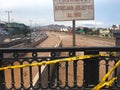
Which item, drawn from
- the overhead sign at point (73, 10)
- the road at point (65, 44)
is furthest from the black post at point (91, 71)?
the overhead sign at point (73, 10)

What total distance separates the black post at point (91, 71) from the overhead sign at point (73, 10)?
7.34ft

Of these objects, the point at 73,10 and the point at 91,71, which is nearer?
the point at 91,71

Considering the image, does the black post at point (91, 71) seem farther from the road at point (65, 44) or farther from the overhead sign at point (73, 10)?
the overhead sign at point (73, 10)

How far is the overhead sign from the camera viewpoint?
26.6ft

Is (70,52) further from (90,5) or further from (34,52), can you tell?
(90,5)

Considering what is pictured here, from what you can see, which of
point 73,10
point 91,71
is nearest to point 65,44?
point 73,10

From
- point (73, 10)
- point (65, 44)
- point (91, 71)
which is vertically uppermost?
point (73, 10)

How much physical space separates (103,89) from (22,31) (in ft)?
269

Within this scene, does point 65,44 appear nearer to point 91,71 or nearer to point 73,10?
point 73,10

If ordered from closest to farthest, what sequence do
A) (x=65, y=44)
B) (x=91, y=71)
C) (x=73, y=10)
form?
(x=91, y=71) → (x=73, y=10) → (x=65, y=44)

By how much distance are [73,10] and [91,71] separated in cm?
251

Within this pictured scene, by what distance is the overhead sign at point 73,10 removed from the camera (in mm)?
8117

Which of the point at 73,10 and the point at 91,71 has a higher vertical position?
the point at 73,10

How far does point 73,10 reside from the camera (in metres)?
8.29
